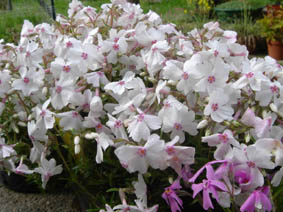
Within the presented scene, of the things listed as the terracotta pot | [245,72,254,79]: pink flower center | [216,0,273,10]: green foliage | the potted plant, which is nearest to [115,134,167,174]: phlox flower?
[245,72,254,79]: pink flower center

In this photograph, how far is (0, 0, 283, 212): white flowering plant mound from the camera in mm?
1091

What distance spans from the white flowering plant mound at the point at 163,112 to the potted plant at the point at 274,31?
160 inches

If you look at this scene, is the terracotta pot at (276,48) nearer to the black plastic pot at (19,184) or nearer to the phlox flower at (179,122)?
the black plastic pot at (19,184)

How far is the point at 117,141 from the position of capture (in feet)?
3.77

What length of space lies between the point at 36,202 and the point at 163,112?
45.4 inches

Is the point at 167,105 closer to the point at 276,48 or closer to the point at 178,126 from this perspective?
the point at 178,126

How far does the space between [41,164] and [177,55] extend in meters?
0.65

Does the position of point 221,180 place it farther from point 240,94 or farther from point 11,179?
point 11,179

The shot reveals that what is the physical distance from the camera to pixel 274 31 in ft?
17.9

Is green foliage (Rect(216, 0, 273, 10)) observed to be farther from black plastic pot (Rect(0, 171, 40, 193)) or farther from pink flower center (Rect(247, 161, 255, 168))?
pink flower center (Rect(247, 161, 255, 168))

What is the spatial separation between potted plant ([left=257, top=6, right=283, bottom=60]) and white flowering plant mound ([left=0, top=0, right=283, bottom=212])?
4059 mm

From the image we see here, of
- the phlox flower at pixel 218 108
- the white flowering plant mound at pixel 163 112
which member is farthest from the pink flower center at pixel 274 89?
the phlox flower at pixel 218 108

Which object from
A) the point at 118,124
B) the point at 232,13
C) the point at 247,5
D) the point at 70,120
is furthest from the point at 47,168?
the point at 247,5

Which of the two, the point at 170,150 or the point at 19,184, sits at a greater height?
the point at 170,150
